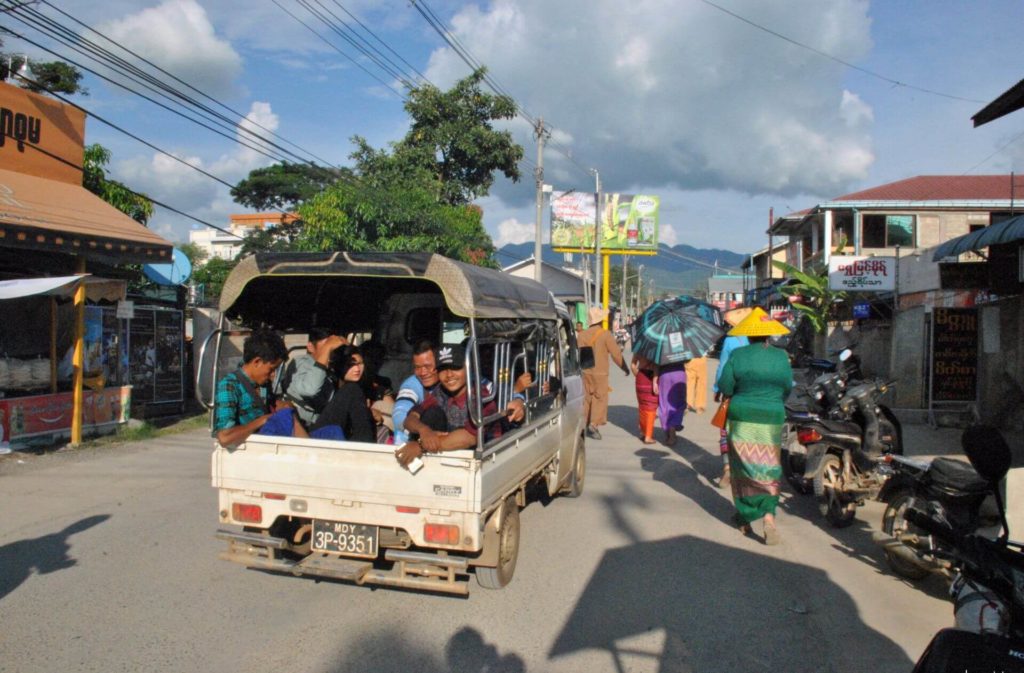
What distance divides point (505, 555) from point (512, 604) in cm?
31

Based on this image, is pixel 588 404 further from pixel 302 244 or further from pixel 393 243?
pixel 302 244

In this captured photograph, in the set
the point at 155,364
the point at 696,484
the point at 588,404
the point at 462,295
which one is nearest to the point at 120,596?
the point at 462,295

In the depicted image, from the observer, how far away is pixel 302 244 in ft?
58.6

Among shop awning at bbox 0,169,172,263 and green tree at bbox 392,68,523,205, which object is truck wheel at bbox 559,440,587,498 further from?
green tree at bbox 392,68,523,205

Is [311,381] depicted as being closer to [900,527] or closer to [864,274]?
[900,527]

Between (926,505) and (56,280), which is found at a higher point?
(56,280)

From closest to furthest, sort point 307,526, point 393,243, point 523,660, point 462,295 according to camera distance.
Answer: point 523,660 → point 462,295 → point 307,526 → point 393,243

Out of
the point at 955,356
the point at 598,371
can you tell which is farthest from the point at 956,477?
the point at 955,356

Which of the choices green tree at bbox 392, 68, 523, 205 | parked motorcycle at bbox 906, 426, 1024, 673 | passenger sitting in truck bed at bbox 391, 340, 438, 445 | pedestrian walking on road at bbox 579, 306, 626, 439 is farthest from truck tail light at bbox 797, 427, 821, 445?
green tree at bbox 392, 68, 523, 205

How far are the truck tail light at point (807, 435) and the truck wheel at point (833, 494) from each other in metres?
0.23

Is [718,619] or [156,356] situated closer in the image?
[718,619]

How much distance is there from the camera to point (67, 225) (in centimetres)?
1055

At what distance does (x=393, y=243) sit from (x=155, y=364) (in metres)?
5.93

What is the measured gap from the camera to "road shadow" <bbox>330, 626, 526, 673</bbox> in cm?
386
